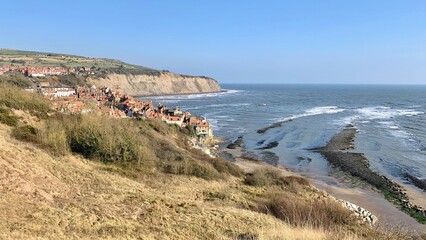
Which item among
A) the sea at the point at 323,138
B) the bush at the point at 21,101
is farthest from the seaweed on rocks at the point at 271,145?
the bush at the point at 21,101

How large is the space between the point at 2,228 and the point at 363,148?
50297 millimetres

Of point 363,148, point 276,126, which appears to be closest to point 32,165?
point 363,148

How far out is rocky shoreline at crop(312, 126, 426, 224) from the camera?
28891 millimetres

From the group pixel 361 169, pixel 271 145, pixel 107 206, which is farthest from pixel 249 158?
pixel 107 206

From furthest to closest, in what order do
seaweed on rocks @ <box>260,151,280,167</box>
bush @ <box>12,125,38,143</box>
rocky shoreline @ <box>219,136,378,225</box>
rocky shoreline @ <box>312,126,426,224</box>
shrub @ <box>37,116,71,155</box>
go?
seaweed on rocks @ <box>260,151,280,167</box> < rocky shoreline @ <box>219,136,378,225</box> < rocky shoreline @ <box>312,126,426,224</box> < bush @ <box>12,125,38,143</box> < shrub @ <box>37,116,71,155</box>

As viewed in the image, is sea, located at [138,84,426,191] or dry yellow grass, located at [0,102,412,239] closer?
dry yellow grass, located at [0,102,412,239]

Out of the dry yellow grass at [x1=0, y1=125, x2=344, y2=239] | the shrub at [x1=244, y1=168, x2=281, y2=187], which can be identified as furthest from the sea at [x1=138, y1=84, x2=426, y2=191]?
the dry yellow grass at [x1=0, y1=125, x2=344, y2=239]

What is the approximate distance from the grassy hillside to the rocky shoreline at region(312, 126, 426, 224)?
29.1 ft

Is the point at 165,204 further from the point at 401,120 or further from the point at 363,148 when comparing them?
the point at 401,120

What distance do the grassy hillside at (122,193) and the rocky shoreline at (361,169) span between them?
8.86 metres

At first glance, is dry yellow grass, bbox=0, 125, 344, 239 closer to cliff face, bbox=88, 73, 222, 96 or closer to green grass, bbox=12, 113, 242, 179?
green grass, bbox=12, 113, 242, 179

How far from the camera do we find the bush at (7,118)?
21.7 meters

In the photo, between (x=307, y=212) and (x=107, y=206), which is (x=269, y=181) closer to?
(x=307, y=212)

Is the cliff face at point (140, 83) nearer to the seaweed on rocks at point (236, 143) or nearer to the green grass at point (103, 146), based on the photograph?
the seaweed on rocks at point (236, 143)
